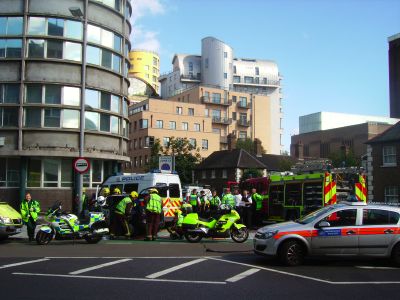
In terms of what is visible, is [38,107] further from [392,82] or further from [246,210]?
[392,82]

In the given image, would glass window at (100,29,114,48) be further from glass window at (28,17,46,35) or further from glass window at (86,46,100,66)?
glass window at (28,17,46,35)

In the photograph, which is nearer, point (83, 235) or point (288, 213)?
point (83, 235)

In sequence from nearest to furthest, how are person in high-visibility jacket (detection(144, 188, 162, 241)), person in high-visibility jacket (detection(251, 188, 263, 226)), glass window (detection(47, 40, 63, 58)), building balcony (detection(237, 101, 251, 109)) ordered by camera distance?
1. person in high-visibility jacket (detection(144, 188, 162, 241))
2. person in high-visibility jacket (detection(251, 188, 263, 226))
3. glass window (detection(47, 40, 63, 58))
4. building balcony (detection(237, 101, 251, 109))

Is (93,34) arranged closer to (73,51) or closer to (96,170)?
(73,51)

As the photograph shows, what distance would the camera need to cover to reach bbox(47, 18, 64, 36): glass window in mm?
25781

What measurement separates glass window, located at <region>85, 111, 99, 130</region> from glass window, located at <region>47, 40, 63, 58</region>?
141 inches

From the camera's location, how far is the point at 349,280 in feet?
29.3

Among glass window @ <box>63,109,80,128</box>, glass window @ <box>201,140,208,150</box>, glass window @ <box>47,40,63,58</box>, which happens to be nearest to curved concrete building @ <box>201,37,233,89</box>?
glass window @ <box>201,140,208,150</box>

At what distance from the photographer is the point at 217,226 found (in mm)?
15195

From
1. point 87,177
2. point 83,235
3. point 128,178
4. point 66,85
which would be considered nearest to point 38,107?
point 66,85

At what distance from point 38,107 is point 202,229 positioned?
14381 millimetres

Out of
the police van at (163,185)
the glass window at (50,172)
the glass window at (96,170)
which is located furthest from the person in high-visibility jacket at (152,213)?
the glass window at (96,170)

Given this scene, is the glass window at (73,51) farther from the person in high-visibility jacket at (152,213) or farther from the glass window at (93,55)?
the person in high-visibility jacket at (152,213)

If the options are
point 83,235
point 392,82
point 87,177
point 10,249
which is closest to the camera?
point 10,249
